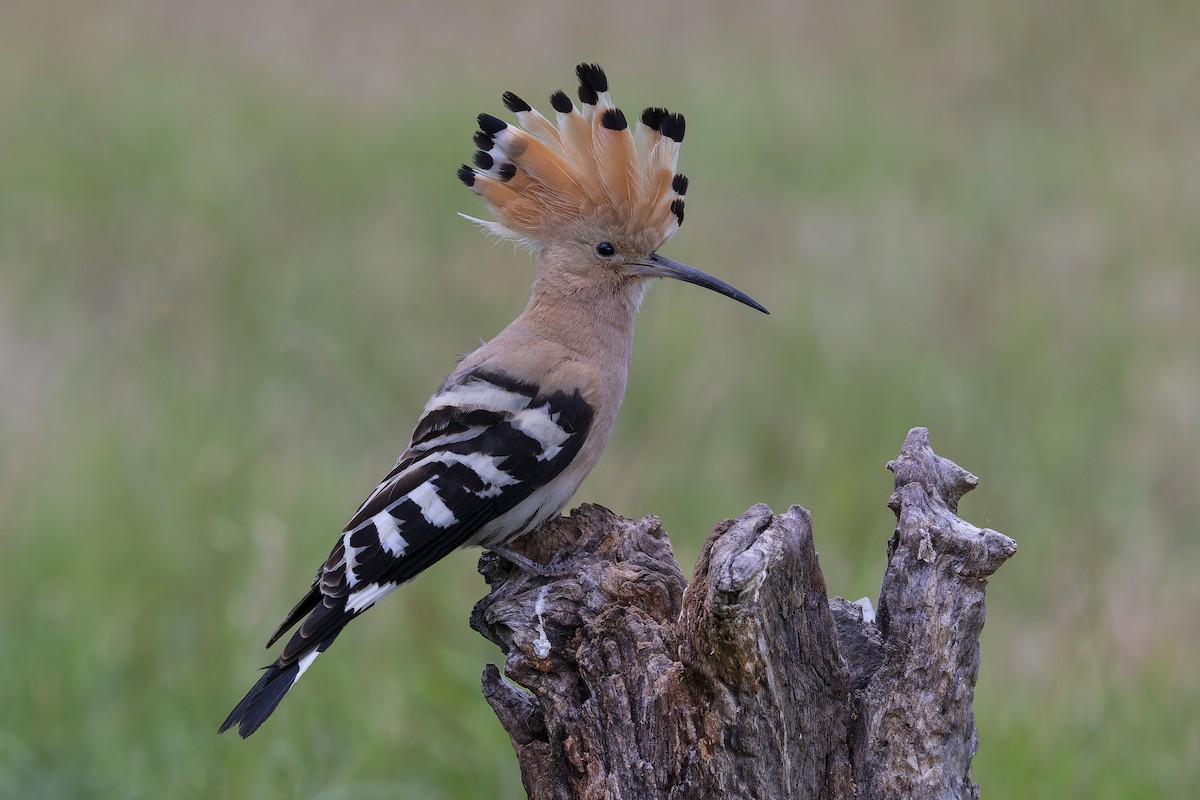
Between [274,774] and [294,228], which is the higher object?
[294,228]

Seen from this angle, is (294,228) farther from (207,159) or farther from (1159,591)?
(1159,591)

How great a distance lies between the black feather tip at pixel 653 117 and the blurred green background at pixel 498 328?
1.24 metres

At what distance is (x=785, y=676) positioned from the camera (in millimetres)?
1811

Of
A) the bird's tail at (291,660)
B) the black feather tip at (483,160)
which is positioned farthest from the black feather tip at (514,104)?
the bird's tail at (291,660)

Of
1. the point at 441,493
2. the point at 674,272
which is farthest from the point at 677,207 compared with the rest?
the point at 441,493

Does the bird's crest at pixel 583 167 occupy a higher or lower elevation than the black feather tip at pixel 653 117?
lower

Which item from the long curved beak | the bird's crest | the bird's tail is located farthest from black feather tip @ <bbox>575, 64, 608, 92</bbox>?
the bird's tail

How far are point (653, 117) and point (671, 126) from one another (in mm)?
41

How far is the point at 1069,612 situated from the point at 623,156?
1840 millimetres

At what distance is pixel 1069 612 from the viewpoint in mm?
3781

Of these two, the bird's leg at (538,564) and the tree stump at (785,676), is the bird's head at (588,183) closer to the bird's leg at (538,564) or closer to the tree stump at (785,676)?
the bird's leg at (538,564)

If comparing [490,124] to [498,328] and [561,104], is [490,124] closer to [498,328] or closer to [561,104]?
[561,104]

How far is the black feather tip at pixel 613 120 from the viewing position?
280 cm

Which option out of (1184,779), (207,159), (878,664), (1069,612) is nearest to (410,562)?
(878,664)
